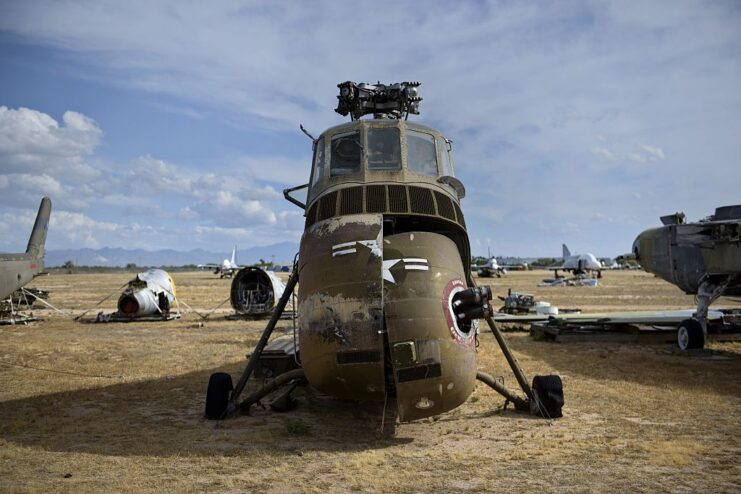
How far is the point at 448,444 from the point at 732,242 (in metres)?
10.7

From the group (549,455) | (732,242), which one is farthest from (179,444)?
(732,242)

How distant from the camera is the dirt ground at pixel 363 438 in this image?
17.9ft

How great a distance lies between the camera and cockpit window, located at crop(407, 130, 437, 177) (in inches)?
316

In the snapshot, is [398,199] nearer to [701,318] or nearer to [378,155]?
[378,155]

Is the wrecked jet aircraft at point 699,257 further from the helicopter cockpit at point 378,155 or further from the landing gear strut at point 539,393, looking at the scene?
Result: the helicopter cockpit at point 378,155

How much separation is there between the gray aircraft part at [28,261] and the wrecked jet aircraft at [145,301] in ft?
10.3

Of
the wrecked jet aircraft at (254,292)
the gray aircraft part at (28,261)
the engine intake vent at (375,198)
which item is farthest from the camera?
the wrecked jet aircraft at (254,292)

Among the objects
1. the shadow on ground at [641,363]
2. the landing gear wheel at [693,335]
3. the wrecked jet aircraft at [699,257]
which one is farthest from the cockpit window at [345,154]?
the landing gear wheel at [693,335]

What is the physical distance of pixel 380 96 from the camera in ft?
32.4

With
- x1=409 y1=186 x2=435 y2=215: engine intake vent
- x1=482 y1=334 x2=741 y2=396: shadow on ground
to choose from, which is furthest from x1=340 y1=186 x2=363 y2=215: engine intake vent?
x1=482 y1=334 x2=741 y2=396: shadow on ground

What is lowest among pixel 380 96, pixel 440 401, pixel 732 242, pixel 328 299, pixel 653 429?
pixel 653 429

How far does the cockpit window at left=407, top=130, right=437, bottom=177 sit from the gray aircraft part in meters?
17.9

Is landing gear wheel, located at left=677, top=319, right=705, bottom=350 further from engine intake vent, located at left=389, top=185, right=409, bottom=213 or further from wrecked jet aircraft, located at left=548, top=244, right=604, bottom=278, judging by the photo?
wrecked jet aircraft, located at left=548, top=244, right=604, bottom=278

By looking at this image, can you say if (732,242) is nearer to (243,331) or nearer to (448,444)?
(448,444)
